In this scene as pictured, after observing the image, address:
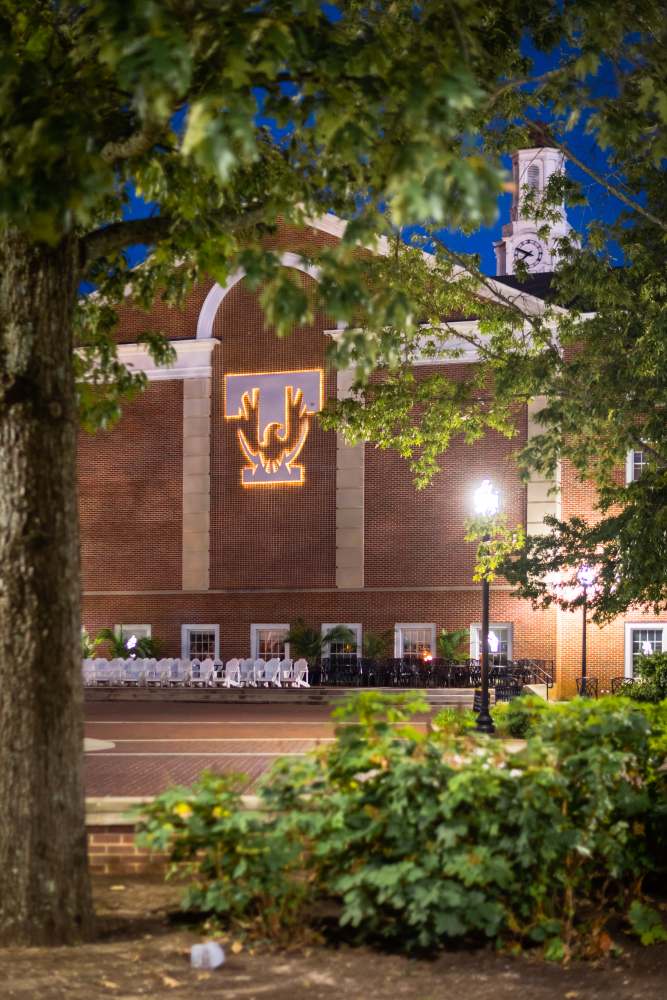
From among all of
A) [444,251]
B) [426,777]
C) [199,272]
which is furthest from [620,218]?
[426,777]

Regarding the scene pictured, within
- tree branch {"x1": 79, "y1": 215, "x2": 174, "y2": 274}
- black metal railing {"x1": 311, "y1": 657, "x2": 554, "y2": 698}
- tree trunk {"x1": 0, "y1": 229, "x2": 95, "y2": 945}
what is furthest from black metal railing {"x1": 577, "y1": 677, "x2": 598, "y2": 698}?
tree trunk {"x1": 0, "y1": 229, "x2": 95, "y2": 945}

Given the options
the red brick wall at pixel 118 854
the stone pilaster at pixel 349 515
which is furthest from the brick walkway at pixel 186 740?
the stone pilaster at pixel 349 515

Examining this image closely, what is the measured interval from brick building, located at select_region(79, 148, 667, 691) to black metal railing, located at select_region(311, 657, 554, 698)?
674mm

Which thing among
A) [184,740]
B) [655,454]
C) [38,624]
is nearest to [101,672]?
[184,740]

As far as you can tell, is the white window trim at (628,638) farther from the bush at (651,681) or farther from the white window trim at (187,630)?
the white window trim at (187,630)

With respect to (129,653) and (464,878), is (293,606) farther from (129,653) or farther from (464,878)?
(464,878)

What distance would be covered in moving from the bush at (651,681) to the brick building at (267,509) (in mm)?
6410

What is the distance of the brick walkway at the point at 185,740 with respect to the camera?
1321cm

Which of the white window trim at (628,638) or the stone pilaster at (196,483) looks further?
the stone pilaster at (196,483)

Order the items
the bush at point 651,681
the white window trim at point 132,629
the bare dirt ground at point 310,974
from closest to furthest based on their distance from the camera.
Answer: the bare dirt ground at point 310,974 < the bush at point 651,681 < the white window trim at point 132,629

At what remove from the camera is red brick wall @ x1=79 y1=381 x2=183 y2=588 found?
33344mm

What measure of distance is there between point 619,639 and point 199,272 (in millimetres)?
24691

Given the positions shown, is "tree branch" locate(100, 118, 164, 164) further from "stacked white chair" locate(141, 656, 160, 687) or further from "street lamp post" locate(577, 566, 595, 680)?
"stacked white chair" locate(141, 656, 160, 687)

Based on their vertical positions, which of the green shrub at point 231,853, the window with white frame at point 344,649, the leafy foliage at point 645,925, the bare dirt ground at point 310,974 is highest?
the green shrub at point 231,853
